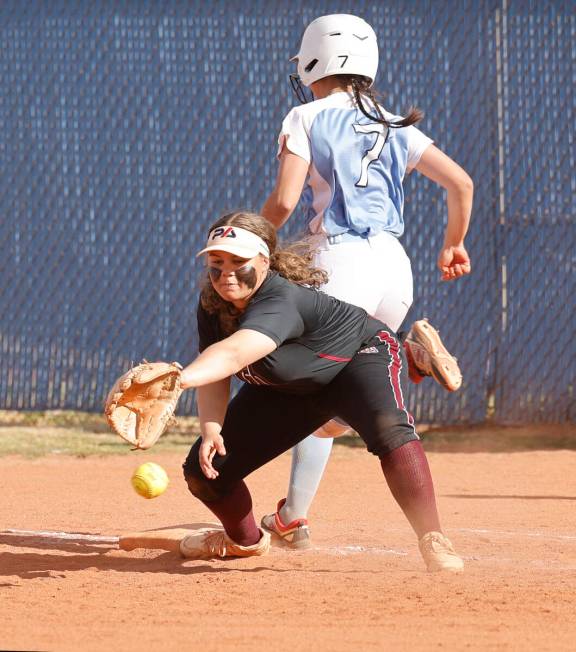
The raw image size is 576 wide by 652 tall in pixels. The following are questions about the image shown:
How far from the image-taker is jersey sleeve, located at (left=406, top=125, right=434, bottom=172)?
4.56m

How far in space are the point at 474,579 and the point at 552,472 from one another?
3048mm

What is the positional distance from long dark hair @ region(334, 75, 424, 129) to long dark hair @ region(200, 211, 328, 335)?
0.63m

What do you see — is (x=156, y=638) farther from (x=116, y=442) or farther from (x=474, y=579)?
(x=116, y=442)

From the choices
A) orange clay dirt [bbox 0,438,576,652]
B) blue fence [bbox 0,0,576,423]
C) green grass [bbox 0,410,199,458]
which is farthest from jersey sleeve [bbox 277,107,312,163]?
blue fence [bbox 0,0,576,423]

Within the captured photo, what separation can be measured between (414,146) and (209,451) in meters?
1.48

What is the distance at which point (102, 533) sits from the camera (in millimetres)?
5270

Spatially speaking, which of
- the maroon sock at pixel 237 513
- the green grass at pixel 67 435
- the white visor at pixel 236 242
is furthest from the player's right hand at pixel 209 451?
the green grass at pixel 67 435

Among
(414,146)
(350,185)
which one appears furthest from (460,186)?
(350,185)

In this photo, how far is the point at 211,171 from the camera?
338 inches

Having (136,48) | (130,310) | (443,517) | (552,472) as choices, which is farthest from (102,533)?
(136,48)

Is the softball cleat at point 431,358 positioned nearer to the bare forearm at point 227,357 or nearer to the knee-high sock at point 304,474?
the knee-high sock at point 304,474

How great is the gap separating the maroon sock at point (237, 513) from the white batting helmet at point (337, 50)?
5.02 feet

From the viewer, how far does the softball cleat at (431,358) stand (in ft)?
15.4

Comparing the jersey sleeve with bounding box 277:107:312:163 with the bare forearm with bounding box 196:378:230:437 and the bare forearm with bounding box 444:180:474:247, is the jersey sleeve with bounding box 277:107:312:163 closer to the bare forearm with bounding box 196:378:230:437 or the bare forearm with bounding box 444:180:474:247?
the bare forearm with bounding box 444:180:474:247
